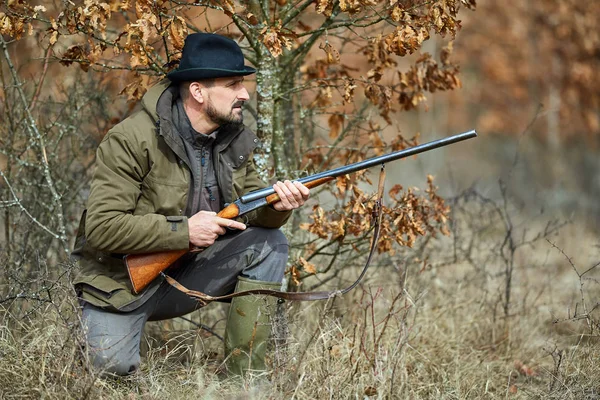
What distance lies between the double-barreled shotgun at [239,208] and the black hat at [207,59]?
0.72 m

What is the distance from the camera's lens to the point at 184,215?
4.27 meters

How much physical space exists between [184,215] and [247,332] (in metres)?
0.77

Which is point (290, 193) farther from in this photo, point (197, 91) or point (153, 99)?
point (153, 99)

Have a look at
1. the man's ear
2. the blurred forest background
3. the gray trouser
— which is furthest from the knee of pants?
the man's ear

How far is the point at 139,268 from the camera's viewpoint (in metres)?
4.07

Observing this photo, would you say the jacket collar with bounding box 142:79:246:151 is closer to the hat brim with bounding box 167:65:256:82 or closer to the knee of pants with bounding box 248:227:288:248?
the hat brim with bounding box 167:65:256:82

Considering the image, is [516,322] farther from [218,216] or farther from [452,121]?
[452,121]

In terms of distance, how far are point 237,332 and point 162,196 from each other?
0.90 metres

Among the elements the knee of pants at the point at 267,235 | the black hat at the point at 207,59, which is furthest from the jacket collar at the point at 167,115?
the knee of pants at the point at 267,235

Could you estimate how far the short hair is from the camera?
169 inches

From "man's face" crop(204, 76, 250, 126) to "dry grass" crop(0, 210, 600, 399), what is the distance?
1160 millimetres

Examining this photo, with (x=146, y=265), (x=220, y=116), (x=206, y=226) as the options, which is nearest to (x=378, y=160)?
(x=220, y=116)

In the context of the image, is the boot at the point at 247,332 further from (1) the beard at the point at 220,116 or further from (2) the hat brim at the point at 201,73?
(2) the hat brim at the point at 201,73

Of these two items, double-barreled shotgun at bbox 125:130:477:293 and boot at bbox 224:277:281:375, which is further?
boot at bbox 224:277:281:375
